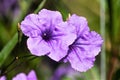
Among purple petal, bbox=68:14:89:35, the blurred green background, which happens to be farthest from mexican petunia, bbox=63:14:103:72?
the blurred green background

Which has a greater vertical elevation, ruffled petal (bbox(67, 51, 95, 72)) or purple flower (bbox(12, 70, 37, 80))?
ruffled petal (bbox(67, 51, 95, 72))

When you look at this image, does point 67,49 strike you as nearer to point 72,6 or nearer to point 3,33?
point 3,33

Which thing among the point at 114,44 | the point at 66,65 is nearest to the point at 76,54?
the point at 114,44

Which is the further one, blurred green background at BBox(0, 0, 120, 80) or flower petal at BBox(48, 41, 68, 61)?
blurred green background at BBox(0, 0, 120, 80)

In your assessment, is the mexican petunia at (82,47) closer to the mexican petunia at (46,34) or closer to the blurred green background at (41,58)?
the mexican petunia at (46,34)

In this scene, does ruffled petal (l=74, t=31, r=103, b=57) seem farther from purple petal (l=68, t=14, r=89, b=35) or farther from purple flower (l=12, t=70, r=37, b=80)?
purple flower (l=12, t=70, r=37, b=80)

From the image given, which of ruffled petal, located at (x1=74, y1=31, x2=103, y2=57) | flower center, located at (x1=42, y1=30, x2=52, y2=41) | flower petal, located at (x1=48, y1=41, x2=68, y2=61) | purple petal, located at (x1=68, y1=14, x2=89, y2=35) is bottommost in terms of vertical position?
ruffled petal, located at (x1=74, y1=31, x2=103, y2=57)
